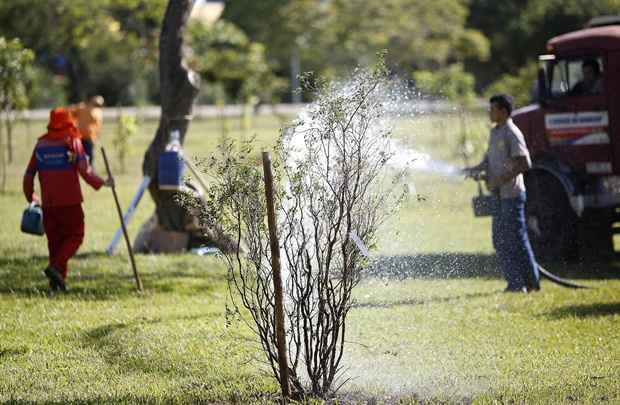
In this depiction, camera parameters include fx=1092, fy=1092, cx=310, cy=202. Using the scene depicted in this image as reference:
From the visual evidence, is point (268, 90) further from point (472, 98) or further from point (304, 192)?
point (304, 192)

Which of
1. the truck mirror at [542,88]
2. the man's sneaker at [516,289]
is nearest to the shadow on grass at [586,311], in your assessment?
the man's sneaker at [516,289]

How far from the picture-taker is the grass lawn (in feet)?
22.9

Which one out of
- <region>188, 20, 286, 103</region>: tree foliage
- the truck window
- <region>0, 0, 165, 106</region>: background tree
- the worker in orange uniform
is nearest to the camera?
the truck window

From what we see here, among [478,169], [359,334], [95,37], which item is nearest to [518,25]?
[95,37]

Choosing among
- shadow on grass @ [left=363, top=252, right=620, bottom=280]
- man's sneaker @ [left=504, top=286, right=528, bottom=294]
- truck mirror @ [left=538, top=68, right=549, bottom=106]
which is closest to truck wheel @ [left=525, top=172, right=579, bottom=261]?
shadow on grass @ [left=363, top=252, right=620, bottom=280]

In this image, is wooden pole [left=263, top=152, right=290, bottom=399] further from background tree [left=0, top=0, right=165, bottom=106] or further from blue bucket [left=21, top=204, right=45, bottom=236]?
background tree [left=0, top=0, right=165, bottom=106]

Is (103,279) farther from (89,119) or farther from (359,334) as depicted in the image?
(89,119)

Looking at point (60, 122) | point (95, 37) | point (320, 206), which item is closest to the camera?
point (320, 206)

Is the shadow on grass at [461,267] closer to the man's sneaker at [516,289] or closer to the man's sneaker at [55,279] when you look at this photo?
the man's sneaker at [516,289]

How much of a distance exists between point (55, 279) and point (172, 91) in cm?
320

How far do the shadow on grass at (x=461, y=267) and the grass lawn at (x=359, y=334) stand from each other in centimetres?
3

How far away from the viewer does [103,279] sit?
11.5 metres

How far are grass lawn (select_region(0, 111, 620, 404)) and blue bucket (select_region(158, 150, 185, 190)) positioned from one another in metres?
0.93

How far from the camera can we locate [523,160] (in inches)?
409
